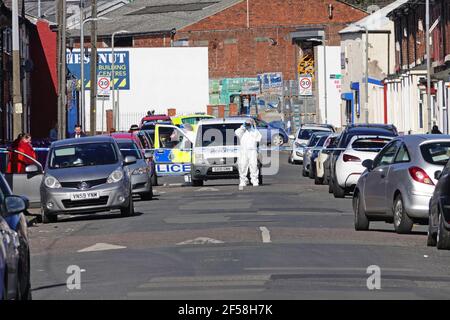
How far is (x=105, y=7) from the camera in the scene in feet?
408

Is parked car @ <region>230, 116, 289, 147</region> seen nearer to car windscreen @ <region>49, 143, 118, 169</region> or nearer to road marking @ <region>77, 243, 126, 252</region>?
car windscreen @ <region>49, 143, 118, 169</region>

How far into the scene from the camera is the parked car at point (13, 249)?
10.7m

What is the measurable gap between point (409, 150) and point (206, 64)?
254 feet

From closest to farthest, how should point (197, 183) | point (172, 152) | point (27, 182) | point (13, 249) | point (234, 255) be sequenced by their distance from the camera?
1. point (13, 249)
2. point (234, 255)
3. point (27, 182)
4. point (197, 183)
5. point (172, 152)

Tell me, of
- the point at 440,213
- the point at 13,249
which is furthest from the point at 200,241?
the point at 13,249

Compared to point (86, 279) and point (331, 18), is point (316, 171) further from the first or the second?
point (331, 18)

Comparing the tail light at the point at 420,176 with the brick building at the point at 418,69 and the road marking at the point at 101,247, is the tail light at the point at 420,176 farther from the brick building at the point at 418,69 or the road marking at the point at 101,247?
the brick building at the point at 418,69

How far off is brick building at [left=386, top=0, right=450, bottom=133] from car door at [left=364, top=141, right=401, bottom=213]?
34.1 metres

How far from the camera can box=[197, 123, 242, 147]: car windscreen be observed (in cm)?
3856

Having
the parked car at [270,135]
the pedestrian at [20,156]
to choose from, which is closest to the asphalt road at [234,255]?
the pedestrian at [20,156]

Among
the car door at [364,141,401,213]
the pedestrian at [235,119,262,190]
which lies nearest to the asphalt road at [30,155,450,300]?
the car door at [364,141,401,213]

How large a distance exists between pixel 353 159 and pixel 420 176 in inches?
458

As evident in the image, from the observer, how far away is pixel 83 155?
2783cm

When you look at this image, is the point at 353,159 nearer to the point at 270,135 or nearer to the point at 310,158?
the point at 310,158
